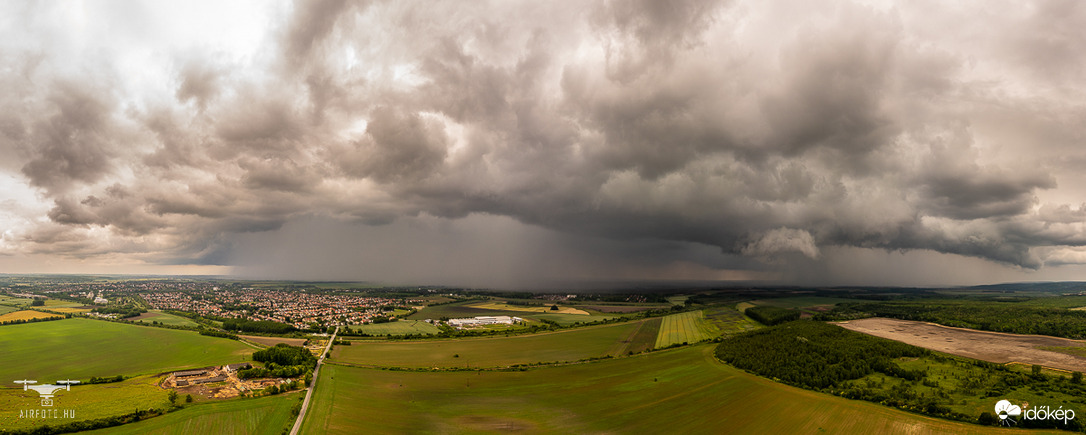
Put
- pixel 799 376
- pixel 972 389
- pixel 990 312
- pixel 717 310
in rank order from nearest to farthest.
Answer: pixel 972 389, pixel 799 376, pixel 990 312, pixel 717 310

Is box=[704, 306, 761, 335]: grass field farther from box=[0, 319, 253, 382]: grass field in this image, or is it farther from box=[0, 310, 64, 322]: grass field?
box=[0, 310, 64, 322]: grass field

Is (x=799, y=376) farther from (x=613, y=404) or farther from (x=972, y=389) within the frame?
(x=613, y=404)

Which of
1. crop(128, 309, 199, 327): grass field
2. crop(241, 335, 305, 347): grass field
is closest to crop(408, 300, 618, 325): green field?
crop(241, 335, 305, 347): grass field

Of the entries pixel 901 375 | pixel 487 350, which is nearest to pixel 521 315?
pixel 487 350

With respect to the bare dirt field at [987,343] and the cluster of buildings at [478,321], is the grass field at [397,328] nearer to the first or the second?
the cluster of buildings at [478,321]

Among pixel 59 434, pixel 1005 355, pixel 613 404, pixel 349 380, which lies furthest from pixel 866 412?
pixel 59 434

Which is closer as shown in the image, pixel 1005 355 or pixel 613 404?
pixel 613 404
